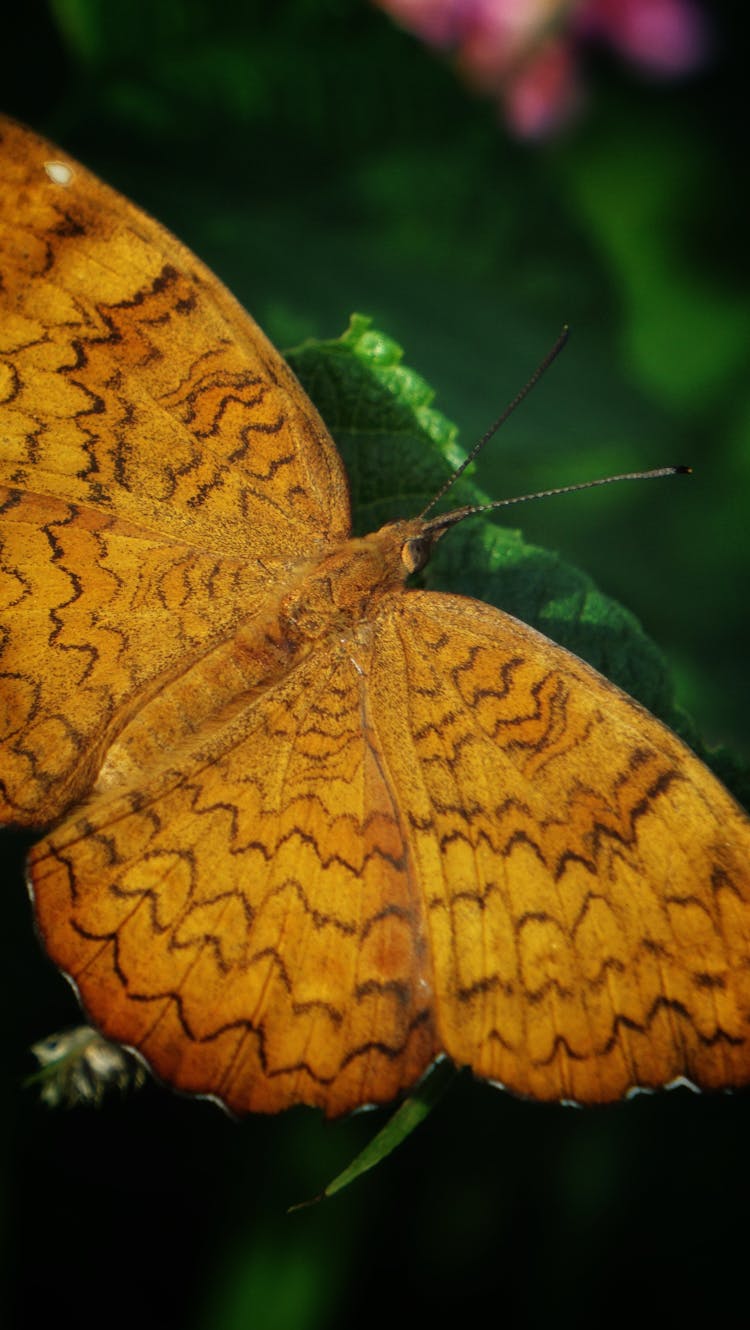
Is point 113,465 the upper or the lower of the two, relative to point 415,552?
lower

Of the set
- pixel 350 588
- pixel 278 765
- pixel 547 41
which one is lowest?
pixel 278 765

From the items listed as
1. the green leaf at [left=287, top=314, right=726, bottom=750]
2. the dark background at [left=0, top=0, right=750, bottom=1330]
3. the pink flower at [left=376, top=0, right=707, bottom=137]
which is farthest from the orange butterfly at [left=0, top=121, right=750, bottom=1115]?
the pink flower at [left=376, top=0, right=707, bottom=137]

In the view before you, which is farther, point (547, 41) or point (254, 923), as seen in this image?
point (547, 41)

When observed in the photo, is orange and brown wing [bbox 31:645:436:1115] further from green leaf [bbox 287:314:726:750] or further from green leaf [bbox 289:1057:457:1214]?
green leaf [bbox 287:314:726:750]

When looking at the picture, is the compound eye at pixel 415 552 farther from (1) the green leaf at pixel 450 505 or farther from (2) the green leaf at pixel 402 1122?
(2) the green leaf at pixel 402 1122

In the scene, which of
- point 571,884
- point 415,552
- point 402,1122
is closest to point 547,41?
point 415,552

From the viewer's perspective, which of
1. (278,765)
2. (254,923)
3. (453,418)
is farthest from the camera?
(453,418)

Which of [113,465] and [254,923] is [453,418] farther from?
[254,923]
